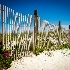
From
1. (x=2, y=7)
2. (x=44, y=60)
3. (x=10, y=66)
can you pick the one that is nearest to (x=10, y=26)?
(x=2, y=7)

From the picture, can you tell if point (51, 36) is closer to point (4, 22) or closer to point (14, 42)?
point (14, 42)

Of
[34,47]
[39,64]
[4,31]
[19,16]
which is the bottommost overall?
[39,64]

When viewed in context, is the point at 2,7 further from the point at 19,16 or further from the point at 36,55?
the point at 36,55

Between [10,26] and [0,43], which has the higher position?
[10,26]

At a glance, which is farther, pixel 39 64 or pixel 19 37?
pixel 19 37

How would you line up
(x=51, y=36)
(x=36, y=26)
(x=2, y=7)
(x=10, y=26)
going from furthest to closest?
(x=51, y=36) → (x=36, y=26) → (x=10, y=26) → (x=2, y=7)

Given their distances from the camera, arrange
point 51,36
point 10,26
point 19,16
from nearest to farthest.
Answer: point 10,26
point 19,16
point 51,36

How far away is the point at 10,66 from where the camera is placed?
216 inches

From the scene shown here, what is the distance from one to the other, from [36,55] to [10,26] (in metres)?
2.18

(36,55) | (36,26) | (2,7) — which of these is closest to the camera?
(2,7)

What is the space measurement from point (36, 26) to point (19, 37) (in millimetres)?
1661

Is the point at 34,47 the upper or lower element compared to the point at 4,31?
lower

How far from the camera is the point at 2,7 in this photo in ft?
18.0

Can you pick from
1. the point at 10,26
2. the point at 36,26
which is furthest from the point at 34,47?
the point at 10,26
